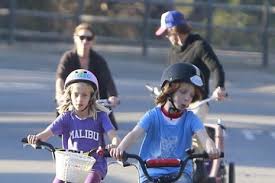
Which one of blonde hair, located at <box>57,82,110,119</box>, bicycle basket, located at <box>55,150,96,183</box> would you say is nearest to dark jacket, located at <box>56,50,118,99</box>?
blonde hair, located at <box>57,82,110,119</box>

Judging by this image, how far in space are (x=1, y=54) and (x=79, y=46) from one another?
1715 cm

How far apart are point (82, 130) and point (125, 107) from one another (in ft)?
38.6

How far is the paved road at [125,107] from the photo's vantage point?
43.9 ft

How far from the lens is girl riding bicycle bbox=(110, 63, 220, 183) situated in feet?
25.2

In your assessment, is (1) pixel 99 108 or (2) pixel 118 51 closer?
(1) pixel 99 108

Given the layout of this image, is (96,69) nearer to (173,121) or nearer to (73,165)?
(173,121)

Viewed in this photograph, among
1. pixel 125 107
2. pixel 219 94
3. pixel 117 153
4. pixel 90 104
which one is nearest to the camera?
pixel 117 153

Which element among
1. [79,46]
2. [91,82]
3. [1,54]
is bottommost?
[91,82]

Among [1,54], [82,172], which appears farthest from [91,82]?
[1,54]

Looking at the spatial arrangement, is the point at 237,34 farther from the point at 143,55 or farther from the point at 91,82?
the point at 91,82

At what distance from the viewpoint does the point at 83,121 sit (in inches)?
327

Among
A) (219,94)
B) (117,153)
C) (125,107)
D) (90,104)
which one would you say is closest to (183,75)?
(117,153)

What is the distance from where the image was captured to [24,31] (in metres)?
30.4

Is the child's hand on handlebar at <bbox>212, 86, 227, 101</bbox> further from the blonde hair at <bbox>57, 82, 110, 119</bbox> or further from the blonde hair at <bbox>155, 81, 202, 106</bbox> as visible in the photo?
the blonde hair at <bbox>155, 81, 202, 106</bbox>
